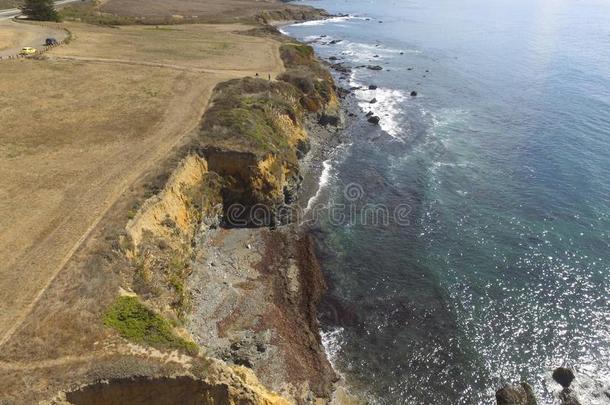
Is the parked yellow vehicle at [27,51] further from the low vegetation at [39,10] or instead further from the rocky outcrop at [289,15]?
the rocky outcrop at [289,15]

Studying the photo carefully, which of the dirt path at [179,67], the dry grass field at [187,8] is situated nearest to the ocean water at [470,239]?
the dirt path at [179,67]

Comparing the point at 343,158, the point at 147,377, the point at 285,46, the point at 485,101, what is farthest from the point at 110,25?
the point at 147,377

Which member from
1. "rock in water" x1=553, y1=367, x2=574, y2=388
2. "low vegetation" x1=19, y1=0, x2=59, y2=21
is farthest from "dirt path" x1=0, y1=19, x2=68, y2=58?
"rock in water" x1=553, y1=367, x2=574, y2=388

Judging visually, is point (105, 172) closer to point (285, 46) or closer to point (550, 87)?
point (285, 46)

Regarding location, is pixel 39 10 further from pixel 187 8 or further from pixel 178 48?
pixel 187 8

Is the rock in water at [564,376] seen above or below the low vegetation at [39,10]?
below

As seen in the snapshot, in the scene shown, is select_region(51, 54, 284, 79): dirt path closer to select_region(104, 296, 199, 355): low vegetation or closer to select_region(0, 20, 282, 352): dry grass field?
select_region(0, 20, 282, 352): dry grass field
